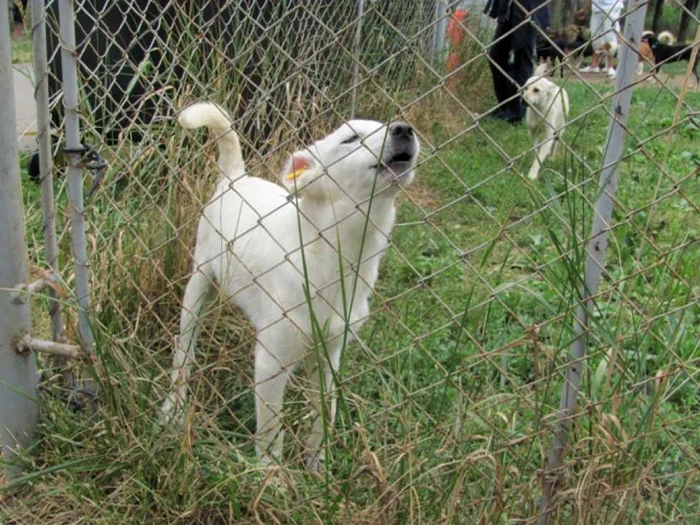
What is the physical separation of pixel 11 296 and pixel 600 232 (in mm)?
1339

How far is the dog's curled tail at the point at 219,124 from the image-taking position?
2047 mm

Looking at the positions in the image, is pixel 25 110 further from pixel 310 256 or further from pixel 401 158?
pixel 401 158

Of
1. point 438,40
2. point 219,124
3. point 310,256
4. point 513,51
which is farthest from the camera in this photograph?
point 438,40

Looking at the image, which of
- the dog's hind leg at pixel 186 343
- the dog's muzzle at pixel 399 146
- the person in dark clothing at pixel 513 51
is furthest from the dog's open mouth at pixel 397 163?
the person in dark clothing at pixel 513 51

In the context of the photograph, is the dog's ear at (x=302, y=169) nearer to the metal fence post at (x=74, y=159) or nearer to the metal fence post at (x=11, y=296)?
the metal fence post at (x=74, y=159)

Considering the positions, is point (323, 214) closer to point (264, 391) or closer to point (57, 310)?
point (264, 391)

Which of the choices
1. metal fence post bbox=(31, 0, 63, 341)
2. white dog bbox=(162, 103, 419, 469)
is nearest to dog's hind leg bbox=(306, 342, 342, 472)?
white dog bbox=(162, 103, 419, 469)

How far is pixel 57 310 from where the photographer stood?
1.89 meters

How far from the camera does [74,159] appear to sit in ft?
5.56

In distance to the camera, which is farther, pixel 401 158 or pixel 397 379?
pixel 401 158

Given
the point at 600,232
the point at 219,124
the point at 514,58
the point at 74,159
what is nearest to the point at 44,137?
the point at 74,159

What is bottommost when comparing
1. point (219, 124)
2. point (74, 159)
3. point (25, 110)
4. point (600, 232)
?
point (25, 110)

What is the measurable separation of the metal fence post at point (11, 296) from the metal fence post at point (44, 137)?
68mm

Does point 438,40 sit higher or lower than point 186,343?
lower
